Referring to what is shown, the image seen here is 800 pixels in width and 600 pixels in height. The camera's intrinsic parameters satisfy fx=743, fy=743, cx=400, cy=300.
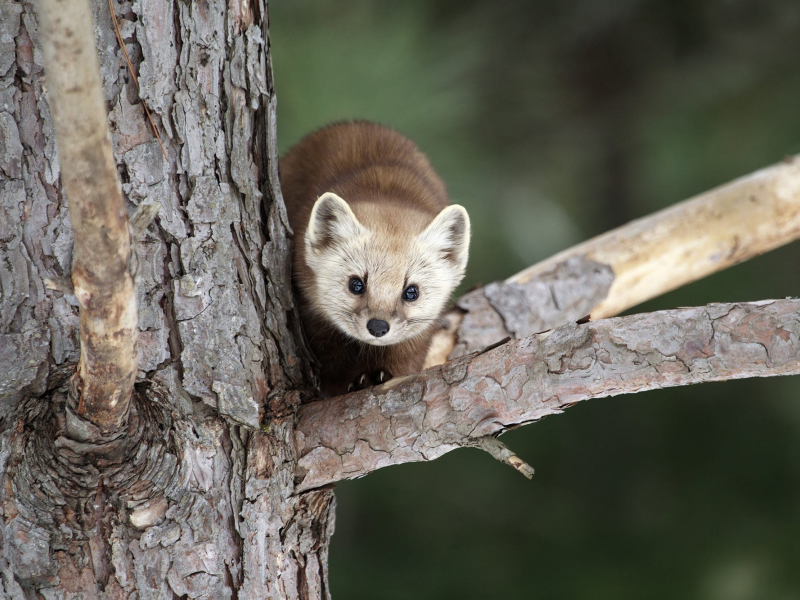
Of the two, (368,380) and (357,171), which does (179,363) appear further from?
(357,171)

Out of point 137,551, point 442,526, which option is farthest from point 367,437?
point 442,526

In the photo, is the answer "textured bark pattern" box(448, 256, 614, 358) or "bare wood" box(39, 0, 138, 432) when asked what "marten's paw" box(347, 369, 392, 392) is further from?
"bare wood" box(39, 0, 138, 432)

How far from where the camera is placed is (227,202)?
1.66 meters

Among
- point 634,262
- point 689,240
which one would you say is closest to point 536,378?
point 634,262

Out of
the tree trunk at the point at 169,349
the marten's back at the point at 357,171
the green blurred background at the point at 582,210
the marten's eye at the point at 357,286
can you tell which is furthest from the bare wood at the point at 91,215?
the green blurred background at the point at 582,210

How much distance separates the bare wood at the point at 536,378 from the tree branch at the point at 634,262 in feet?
2.45

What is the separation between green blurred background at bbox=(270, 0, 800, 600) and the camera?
3459mm

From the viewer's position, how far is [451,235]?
2242 mm

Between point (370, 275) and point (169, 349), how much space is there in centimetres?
74

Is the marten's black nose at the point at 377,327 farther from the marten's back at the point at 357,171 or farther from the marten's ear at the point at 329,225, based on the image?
the marten's back at the point at 357,171

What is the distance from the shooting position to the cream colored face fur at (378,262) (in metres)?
2.09

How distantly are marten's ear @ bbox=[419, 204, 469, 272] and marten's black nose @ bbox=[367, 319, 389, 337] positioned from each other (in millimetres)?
324

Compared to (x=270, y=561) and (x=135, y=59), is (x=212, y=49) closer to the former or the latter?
(x=135, y=59)

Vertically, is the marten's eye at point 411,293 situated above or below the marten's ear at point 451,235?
below
